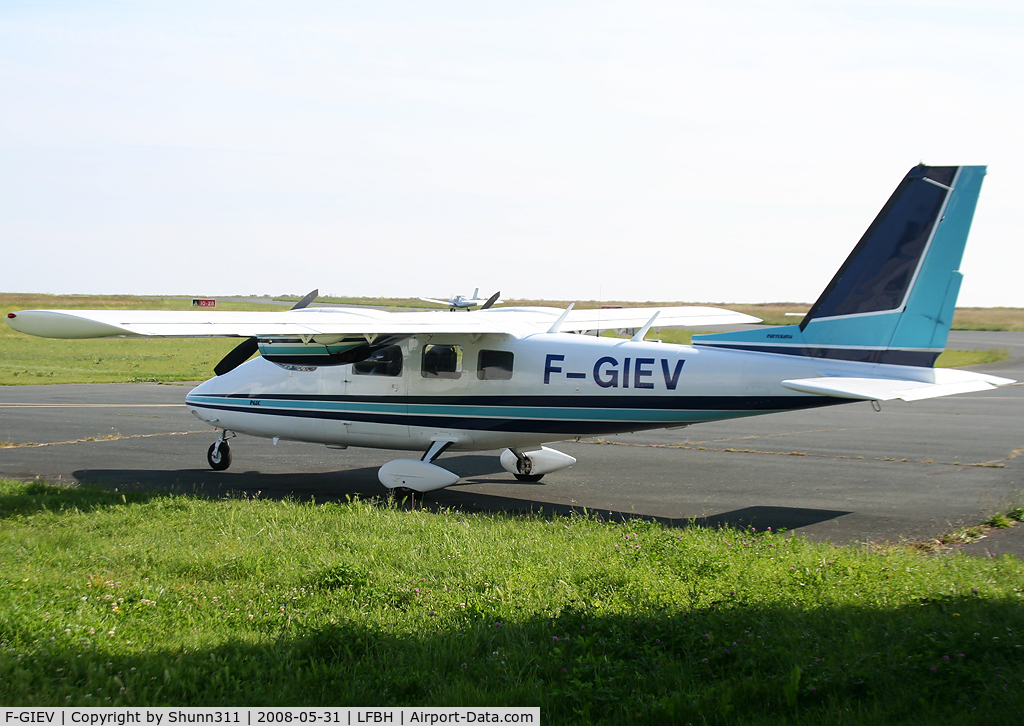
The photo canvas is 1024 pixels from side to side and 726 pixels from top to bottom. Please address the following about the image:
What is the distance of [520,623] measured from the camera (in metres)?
6.57

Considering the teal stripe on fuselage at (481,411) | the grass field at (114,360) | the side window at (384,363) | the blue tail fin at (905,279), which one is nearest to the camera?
the blue tail fin at (905,279)

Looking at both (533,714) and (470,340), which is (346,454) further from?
(533,714)

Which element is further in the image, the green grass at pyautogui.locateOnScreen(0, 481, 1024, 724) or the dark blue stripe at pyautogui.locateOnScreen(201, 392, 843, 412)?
the dark blue stripe at pyautogui.locateOnScreen(201, 392, 843, 412)

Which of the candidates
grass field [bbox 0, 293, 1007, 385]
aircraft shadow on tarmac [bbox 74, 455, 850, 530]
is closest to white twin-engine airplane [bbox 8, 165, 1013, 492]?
aircraft shadow on tarmac [bbox 74, 455, 850, 530]

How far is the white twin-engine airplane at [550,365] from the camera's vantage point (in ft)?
37.4

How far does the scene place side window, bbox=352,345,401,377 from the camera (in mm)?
14366

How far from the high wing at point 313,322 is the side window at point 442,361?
1.52 ft

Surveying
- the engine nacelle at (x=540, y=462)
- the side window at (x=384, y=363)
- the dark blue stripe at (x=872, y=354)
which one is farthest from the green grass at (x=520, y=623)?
the engine nacelle at (x=540, y=462)

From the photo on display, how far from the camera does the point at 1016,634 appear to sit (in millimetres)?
5742

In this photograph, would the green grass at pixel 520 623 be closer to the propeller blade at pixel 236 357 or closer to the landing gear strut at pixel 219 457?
the landing gear strut at pixel 219 457

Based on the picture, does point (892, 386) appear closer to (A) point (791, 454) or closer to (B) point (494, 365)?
(B) point (494, 365)

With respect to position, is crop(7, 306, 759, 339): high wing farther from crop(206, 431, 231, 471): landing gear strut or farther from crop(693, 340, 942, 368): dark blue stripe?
crop(693, 340, 942, 368): dark blue stripe

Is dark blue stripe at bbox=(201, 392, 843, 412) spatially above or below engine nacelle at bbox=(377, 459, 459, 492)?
above

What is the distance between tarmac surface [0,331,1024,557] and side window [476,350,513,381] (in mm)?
1997
